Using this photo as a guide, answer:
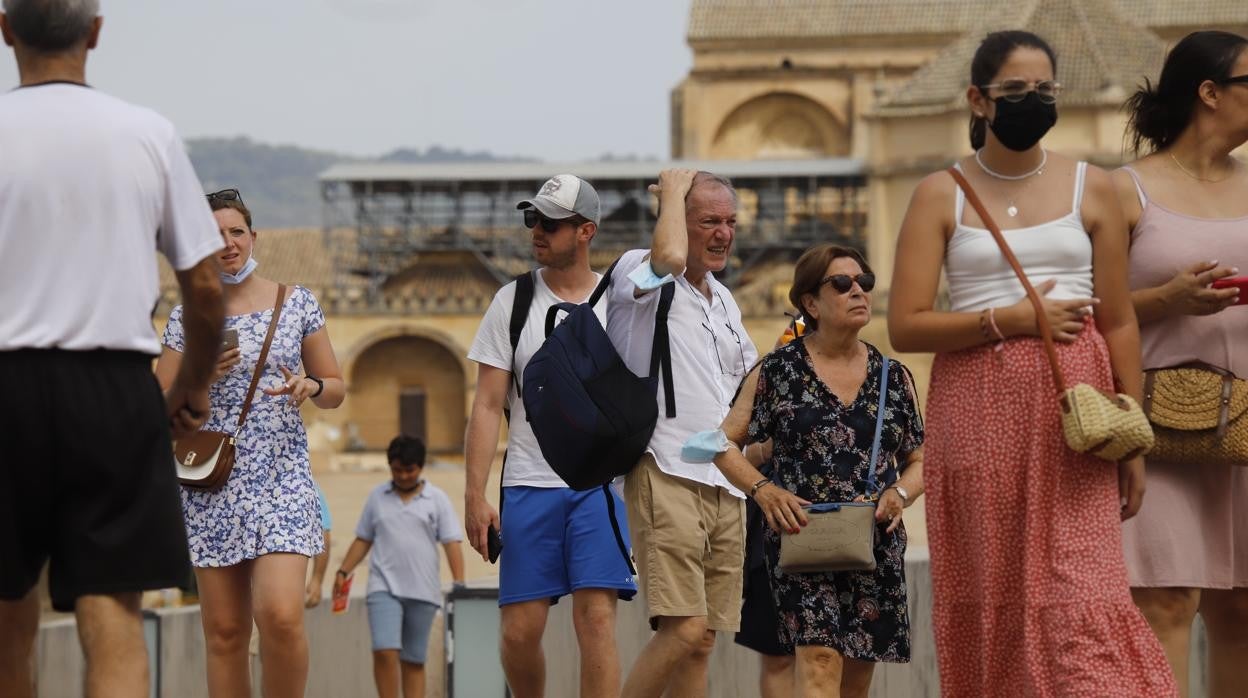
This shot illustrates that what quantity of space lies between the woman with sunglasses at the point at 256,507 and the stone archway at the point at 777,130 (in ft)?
179

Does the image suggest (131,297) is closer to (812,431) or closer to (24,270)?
(24,270)

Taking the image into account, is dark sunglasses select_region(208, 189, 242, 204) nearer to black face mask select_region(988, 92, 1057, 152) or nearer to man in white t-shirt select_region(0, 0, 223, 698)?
man in white t-shirt select_region(0, 0, 223, 698)

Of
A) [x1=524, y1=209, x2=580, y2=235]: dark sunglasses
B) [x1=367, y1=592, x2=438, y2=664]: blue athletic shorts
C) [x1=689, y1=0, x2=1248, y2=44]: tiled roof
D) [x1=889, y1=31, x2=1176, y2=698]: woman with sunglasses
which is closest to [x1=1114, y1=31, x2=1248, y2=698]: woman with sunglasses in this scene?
[x1=889, y1=31, x2=1176, y2=698]: woman with sunglasses

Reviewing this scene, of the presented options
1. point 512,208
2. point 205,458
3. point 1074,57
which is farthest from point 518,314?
point 512,208

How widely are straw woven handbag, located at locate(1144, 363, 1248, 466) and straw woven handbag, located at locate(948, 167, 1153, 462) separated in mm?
546

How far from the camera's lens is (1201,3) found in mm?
58500

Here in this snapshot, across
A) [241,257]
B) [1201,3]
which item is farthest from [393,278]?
[241,257]

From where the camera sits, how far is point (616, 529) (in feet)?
23.6

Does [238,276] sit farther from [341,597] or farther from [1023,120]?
[341,597]

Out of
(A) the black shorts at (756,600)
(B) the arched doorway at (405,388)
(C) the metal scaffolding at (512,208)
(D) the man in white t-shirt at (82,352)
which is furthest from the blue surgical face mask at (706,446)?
(C) the metal scaffolding at (512,208)

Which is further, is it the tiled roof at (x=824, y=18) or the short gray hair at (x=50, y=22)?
the tiled roof at (x=824, y=18)

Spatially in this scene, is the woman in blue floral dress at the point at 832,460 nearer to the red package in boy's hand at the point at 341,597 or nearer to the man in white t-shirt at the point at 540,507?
the man in white t-shirt at the point at 540,507

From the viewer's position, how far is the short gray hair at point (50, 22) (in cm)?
474

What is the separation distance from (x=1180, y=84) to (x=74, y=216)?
3.13 metres
